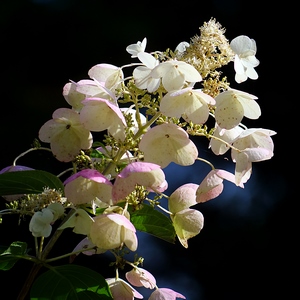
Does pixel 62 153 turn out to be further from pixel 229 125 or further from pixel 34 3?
pixel 34 3

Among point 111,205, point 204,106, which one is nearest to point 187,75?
point 204,106

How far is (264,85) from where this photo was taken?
5.85ft

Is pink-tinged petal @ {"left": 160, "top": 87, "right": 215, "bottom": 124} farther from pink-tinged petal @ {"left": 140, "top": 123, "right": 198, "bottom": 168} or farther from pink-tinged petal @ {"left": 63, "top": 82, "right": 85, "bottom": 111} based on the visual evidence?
pink-tinged petal @ {"left": 63, "top": 82, "right": 85, "bottom": 111}

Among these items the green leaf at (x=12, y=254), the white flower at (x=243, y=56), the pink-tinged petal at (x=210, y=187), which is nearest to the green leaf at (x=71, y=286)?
the green leaf at (x=12, y=254)

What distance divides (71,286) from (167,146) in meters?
0.19

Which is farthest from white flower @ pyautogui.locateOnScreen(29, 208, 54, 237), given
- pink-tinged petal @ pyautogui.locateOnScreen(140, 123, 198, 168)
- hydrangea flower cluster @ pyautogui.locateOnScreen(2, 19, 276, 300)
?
pink-tinged petal @ pyautogui.locateOnScreen(140, 123, 198, 168)

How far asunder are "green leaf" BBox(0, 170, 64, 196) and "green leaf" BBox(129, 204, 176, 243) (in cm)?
10

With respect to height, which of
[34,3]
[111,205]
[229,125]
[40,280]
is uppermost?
[34,3]

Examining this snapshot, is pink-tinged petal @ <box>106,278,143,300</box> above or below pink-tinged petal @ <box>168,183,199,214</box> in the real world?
below

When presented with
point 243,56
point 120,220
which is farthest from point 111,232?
point 243,56

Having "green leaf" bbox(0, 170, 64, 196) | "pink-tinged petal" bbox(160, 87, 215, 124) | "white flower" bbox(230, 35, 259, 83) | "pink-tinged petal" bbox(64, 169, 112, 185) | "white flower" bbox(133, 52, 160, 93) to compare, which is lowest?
"green leaf" bbox(0, 170, 64, 196)

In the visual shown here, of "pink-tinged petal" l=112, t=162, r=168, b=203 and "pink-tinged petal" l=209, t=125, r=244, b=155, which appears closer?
"pink-tinged petal" l=112, t=162, r=168, b=203

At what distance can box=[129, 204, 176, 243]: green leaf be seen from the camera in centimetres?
71

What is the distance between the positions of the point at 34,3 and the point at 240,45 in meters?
1.40
